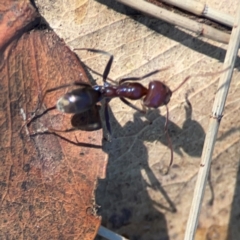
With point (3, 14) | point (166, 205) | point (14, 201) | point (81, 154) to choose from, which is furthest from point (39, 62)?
point (166, 205)

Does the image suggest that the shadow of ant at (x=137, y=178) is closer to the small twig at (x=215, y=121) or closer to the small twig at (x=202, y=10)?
the small twig at (x=215, y=121)

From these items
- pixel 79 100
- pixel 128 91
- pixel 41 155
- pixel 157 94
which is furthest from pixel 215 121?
pixel 41 155

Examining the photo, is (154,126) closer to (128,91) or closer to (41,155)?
(128,91)

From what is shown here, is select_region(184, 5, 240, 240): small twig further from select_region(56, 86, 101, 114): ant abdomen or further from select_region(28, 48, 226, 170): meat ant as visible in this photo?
select_region(56, 86, 101, 114): ant abdomen

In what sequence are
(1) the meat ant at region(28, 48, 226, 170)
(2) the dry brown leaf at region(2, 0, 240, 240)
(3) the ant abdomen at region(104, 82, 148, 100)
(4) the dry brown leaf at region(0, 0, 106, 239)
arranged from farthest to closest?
(3) the ant abdomen at region(104, 82, 148, 100) < (2) the dry brown leaf at region(2, 0, 240, 240) < (1) the meat ant at region(28, 48, 226, 170) < (4) the dry brown leaf at region(0, 0, 106, 239)

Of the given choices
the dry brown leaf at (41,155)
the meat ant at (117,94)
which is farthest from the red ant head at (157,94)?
the dry brown leaf at (41,155)

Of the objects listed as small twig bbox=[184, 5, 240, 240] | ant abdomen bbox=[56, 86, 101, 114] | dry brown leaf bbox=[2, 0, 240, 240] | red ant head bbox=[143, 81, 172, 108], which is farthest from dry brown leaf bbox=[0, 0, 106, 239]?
small twig bbox=[184, 5, 240, 240]
